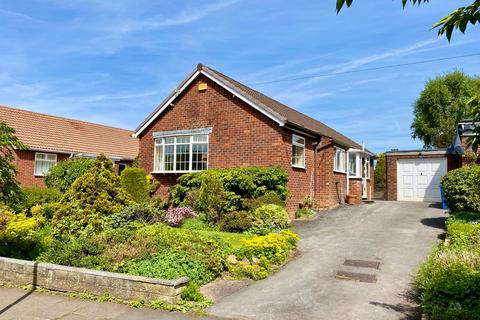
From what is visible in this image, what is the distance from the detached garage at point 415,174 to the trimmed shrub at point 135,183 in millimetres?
15457

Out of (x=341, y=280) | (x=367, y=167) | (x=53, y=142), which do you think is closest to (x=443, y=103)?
(x=367, y=167)

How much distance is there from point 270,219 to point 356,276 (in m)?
4.78

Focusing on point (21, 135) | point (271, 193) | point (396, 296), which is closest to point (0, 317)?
point (396, 296)

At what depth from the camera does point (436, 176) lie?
2441 centimetres

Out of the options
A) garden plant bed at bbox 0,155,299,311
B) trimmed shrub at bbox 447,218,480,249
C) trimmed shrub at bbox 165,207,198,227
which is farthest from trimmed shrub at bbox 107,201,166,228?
trimmed shrub at bbox 447,218,480,249

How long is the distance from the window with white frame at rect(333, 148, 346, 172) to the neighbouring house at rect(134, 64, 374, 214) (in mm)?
52

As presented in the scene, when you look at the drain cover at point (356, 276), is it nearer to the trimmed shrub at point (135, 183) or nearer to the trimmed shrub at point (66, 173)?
the trimmed shrub at point (135, 183)

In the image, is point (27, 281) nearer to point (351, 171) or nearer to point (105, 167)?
point (105, 167)

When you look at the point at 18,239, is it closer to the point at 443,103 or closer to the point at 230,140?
the point at 230,140

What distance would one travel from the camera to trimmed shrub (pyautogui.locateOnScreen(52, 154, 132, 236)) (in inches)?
441

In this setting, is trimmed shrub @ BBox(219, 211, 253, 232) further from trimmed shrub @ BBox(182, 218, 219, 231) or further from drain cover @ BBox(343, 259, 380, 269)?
drain cover @ BBox(343, 259, 380, 269)

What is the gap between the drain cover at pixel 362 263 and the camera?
8.97 m

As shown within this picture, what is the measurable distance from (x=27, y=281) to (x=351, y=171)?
62.4 ft

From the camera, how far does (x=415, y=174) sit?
25281 millimetres
